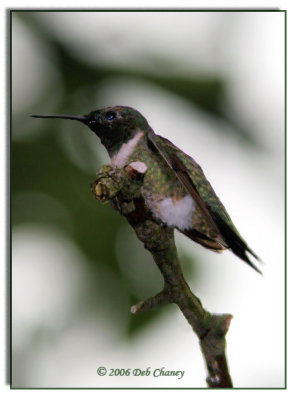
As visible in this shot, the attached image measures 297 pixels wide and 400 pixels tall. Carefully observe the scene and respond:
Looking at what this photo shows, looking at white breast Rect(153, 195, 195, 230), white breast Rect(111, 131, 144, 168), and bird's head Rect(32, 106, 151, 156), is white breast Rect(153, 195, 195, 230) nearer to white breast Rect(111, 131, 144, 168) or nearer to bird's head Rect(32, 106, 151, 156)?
white breast Rect(111, 131, 144, 168)

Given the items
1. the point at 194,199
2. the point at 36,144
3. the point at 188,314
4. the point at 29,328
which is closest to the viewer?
the point at 188,314

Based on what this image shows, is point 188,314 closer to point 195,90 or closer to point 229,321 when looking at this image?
point 229,321

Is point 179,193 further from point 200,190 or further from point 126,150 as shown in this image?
point 126,150

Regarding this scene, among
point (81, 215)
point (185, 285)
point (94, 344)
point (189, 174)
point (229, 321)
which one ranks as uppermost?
point (189, 174)

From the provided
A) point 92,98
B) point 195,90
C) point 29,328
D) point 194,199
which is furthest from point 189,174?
point 29,328

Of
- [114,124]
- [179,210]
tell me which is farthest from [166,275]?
[114,124]

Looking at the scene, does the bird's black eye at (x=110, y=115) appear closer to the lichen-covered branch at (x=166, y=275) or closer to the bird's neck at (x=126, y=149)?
the bird's neck at (x=126, y=149)
